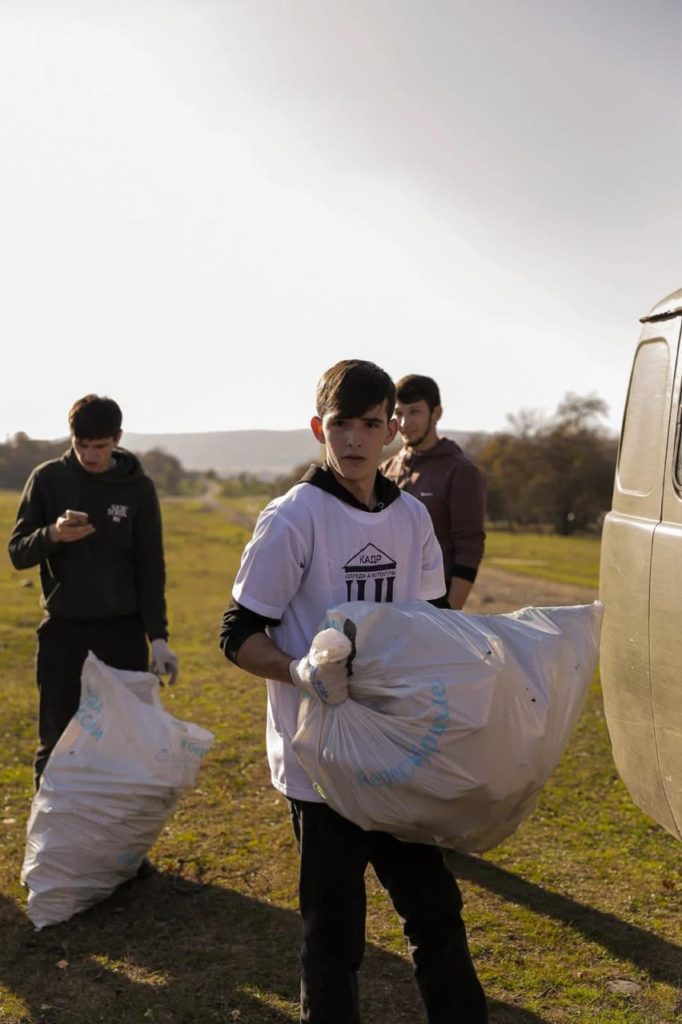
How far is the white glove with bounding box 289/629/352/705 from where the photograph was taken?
7.24 feet

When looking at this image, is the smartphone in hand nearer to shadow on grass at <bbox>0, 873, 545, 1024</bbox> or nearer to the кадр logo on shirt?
the кадр logo on shirt

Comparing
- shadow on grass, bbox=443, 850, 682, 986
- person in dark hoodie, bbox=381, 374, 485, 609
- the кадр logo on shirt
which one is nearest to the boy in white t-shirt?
shadow on grass, bbox=443, 850, 682, 986

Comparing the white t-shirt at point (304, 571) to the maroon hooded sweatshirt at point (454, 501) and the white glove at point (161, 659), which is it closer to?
the white glove at point (161, 659)

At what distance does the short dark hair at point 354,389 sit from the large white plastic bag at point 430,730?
0.52 metres

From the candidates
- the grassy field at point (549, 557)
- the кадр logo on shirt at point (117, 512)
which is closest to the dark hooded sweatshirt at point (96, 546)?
the кадр logo on shirt at point (117, 512)

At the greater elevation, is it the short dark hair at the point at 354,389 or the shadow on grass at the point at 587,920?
the short dark hair at the point at 354,389

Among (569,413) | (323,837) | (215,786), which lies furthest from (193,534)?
(323,837)

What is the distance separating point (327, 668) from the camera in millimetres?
2213

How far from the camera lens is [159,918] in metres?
3.91

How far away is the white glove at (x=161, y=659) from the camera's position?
171 inches

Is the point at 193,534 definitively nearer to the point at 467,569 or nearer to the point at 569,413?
the point at 569,413

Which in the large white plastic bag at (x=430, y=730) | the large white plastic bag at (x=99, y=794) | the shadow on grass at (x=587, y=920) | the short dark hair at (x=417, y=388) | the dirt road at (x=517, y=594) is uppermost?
the short dark hair at (x=417, y=388)

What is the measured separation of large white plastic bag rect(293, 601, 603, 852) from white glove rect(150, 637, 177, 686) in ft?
6.85

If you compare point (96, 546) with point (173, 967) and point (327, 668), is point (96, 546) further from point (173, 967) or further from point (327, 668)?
point (327, 668)
